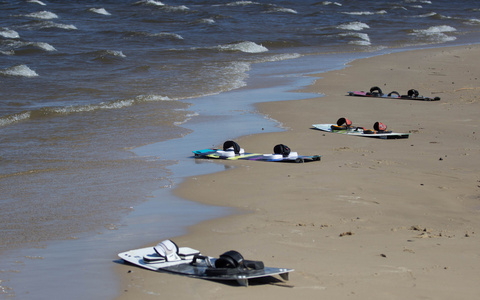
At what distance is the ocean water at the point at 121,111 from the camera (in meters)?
6.47

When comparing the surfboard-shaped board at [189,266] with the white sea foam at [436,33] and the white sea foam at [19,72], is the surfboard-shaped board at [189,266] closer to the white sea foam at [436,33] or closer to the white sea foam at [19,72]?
the white sea foam at [19,72]

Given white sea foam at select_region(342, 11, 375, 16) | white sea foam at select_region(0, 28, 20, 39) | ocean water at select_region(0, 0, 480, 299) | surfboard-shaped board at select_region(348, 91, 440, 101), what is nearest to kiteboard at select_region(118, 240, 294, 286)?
ocean water at select_region(0, 0, 480, 299)

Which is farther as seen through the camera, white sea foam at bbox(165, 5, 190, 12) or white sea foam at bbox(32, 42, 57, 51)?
white sea foam at bbox(165, 5, 190, 12)

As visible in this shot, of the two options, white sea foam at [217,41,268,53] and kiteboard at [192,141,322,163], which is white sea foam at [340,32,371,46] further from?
kiteboard at [192,141,322,163]

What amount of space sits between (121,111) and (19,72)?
25.1 feet

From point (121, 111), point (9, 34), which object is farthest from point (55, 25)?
point (121, 111)

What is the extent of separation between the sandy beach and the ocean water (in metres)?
0.48

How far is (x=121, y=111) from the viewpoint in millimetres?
14672

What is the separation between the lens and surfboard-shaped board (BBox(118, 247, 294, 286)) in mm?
5187

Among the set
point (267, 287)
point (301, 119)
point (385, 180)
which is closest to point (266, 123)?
point (301, 119)

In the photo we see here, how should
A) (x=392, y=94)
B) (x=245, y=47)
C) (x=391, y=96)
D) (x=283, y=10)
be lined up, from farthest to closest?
(x=283, y=10)
(x=245, y=47)
(x=392, y=94)
(x=391, y=96)

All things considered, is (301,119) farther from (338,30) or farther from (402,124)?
(338,30)

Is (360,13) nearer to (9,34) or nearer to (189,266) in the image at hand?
(9,34)

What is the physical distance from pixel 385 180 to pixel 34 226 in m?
4.08
